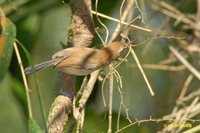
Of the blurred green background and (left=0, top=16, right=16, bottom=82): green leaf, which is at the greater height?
(left=0, top=16, right=16, bottom=82): green leaf

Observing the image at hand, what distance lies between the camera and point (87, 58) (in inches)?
36.7

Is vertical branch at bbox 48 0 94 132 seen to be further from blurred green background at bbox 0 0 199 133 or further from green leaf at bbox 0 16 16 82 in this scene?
blurred green background at bbox 0 0 199 133

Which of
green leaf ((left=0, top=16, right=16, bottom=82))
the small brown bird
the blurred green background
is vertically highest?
green leaf ((left=0, top=16, right=16, bottom=82))

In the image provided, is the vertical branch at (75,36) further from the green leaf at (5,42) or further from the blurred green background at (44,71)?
the blurred green background at (44,71)

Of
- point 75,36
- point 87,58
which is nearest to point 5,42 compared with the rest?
point 75,36

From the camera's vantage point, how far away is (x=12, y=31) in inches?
29.1

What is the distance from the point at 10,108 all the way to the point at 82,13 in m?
0.69

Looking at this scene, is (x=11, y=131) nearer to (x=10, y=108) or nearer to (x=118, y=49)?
(x=10, y=108)

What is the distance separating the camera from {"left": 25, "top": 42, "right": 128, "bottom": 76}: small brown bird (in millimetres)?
873

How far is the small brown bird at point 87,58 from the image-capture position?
34.4 inches

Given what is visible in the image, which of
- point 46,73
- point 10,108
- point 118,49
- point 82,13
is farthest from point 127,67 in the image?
point 82,13

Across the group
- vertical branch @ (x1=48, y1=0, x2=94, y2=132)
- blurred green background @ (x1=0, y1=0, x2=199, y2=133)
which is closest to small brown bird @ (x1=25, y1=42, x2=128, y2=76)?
vertical branch @ (x1=48, y1=0, x2=94, y2=132)

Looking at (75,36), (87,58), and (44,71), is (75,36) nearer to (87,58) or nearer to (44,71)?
(87,58)

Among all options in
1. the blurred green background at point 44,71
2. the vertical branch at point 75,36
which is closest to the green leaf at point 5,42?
the vertical branch at point 75,36
